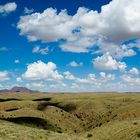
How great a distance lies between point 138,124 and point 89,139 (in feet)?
28.4

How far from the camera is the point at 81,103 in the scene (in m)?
130

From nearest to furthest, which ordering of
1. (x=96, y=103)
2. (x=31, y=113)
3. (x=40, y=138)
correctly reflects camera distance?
(x=40, y=138)
(x=31, y=113)
(x=96, y=103)

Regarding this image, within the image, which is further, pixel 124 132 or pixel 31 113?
pixel 31 113

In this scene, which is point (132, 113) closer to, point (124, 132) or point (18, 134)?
point (124, 132)

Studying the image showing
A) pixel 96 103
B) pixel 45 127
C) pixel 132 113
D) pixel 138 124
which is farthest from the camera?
pixel 96 103

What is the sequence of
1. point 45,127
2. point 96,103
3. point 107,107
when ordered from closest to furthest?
point 45,127 < point 107,107 < point 96,103

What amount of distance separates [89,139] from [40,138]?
9.62m

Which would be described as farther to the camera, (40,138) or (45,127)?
(45,127)

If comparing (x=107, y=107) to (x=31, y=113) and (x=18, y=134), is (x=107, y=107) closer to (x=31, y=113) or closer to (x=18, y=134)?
(x=31, y=113)

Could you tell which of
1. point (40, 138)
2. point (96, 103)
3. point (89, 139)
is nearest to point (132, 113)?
point (89, 139)

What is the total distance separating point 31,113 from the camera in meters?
92.9

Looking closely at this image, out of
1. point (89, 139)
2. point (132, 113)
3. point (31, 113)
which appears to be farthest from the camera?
point (31, 113)

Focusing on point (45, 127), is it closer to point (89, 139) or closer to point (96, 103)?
point (89, 139)

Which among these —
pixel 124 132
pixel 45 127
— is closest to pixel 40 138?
pixel 124 132
